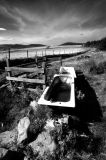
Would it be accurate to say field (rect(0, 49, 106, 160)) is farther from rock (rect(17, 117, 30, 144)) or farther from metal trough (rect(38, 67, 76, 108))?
metal trough (rect(38, 67, 76, 108))

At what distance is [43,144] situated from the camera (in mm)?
3584

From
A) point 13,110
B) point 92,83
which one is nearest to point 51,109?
point 13,110

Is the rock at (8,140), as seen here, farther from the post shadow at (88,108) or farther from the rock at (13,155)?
the post shadow at (88,108)

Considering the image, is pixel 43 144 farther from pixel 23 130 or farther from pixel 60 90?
pixel 60 90

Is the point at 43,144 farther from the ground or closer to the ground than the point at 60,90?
closer to the ground

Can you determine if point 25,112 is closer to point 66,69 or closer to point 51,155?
point 51,155

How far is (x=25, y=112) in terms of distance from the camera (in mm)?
5598

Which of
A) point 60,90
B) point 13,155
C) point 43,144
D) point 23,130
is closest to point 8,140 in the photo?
point 23,130

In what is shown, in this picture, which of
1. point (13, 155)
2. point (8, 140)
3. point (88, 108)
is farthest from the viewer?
point (88, 108)

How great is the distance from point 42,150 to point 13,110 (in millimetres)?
2902

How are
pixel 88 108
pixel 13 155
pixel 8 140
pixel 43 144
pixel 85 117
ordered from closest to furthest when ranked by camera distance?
pixel 13 155
pixel 43 144
pixel 8 140
pixel 85 117
pixel 88 108

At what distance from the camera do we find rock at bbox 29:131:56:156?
3.40 meters

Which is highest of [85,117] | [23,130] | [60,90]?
[60,90]

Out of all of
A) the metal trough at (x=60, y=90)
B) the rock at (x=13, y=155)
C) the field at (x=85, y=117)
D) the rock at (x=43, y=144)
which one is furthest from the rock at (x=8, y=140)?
the metal trough at (x=60, y=90)
